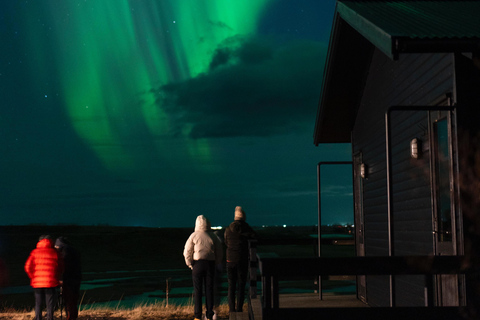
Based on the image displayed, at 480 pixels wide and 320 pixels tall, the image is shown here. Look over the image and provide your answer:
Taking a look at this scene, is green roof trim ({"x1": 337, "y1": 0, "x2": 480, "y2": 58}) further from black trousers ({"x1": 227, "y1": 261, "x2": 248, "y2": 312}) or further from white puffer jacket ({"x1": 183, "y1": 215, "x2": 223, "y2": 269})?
black trousers ({"x1": 227, "y1": 261, "x2": 248, "y2": 312})

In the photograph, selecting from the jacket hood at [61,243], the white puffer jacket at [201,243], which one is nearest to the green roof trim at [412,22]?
the white puffer jacket at [201,243]

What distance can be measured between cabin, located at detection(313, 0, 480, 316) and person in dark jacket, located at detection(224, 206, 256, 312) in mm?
2610

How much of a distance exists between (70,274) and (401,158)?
6666mm

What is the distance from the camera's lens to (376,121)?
11453mm

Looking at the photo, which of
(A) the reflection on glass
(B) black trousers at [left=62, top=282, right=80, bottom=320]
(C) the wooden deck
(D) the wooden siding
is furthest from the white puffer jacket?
(A) the reflection on glass

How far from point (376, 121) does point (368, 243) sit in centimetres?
280

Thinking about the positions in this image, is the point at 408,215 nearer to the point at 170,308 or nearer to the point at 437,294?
the point at 437,294

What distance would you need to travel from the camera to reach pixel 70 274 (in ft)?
38.3

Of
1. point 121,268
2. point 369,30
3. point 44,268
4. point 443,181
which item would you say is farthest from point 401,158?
point 121,268

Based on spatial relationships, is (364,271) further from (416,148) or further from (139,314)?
(139,314)

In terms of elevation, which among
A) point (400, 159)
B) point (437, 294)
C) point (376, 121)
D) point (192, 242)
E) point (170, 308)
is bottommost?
point (170, 308)

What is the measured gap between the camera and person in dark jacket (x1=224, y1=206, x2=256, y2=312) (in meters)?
11.0

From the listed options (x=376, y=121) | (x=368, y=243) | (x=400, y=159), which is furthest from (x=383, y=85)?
(x=368, y=243)

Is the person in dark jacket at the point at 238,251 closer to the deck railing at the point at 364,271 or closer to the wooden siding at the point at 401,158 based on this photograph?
the wooden siding at the point at 401,158
